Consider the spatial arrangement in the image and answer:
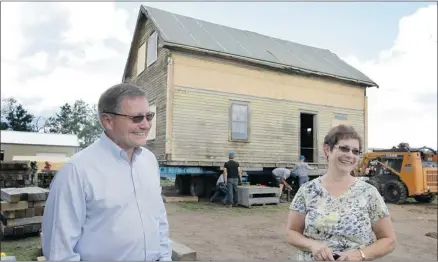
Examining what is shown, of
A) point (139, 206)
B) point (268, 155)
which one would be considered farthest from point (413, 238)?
point (139, 206)

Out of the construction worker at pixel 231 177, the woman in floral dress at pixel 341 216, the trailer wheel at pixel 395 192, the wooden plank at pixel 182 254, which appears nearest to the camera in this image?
the woman in floral dress at pixel 341 216

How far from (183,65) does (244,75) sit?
279cm

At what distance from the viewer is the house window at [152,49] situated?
1421 cm

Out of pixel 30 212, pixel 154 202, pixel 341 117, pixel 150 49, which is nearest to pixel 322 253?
pixel 154 202

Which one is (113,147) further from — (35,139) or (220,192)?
(35,139)

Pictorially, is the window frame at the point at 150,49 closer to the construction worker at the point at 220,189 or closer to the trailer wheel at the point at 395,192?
the construction worker at the point at 220,189

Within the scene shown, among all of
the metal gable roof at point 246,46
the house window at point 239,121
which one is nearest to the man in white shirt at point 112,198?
the metal gable roof at point 246,46

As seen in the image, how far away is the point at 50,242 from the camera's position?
1.68 metres

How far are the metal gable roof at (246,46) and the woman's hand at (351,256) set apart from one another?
440 inches

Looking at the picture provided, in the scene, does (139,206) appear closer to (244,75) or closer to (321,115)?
(244,75)

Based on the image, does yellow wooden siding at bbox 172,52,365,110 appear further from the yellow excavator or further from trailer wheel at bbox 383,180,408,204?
trailer wheel at bbox 383,180,408,204

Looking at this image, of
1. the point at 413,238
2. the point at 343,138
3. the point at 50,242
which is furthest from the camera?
the point at 413,238

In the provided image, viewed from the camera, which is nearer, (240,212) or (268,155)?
(240,212)

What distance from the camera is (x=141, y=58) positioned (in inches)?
632
